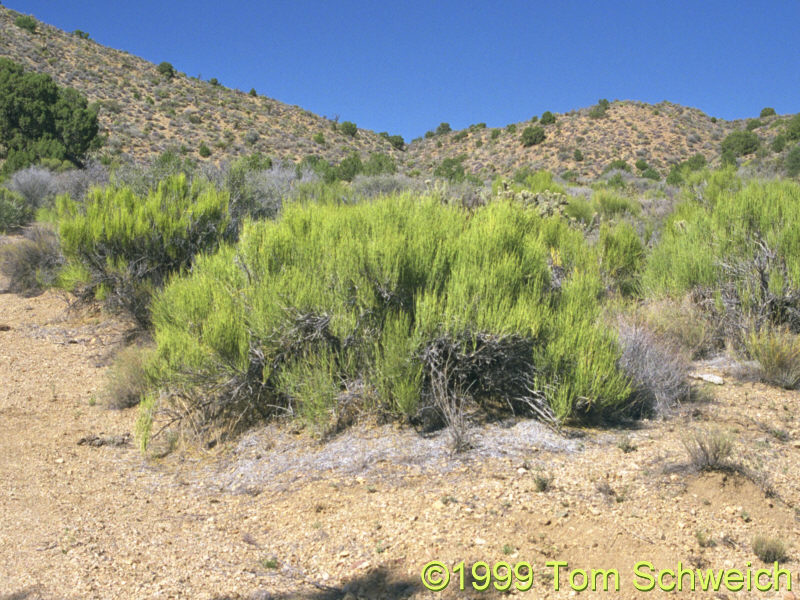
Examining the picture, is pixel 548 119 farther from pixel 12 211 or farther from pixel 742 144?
pixel 12 211

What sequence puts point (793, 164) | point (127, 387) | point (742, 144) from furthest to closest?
point (742, 144) < point (793, 164) < point (127, 387)

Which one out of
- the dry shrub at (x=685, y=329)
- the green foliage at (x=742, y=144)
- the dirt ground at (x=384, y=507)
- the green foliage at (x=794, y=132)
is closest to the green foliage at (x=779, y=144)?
the green foliage at (x=794, y=132)

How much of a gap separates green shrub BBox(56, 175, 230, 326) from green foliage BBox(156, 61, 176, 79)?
4220 cm

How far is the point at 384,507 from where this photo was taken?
4137mm

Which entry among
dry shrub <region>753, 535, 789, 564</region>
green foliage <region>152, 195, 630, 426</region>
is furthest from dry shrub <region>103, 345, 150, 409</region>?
dry shrub <region>753, 535, 789, 564</region>

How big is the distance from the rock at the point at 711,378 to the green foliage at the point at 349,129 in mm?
46674

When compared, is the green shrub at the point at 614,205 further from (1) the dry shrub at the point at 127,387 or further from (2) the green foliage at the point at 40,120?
(2) the green foliage at the point at 40,120

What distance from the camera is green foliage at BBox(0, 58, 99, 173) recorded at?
86.6 feet

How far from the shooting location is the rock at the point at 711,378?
20.1 ft

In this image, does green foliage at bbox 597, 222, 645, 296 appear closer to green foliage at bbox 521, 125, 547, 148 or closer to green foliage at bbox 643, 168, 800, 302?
green foliage at bbox 643, 168, 800, 302

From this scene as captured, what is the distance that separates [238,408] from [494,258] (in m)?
2.72

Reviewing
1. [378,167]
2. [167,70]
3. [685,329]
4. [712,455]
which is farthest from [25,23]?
[712,455]

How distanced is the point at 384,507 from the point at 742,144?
38424 millimetres

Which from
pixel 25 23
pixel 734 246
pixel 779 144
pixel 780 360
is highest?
pixel 25 23
